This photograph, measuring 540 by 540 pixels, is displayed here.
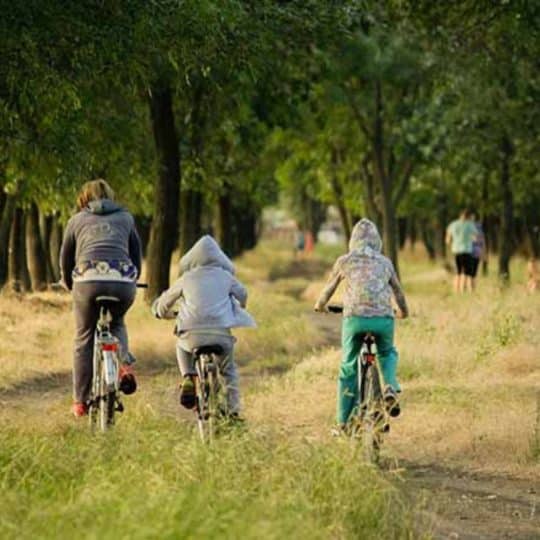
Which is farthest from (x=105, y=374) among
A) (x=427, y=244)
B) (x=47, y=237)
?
(x=427, y=244)

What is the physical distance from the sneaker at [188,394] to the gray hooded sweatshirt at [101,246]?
92 cm

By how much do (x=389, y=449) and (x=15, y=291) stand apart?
55.1 feet

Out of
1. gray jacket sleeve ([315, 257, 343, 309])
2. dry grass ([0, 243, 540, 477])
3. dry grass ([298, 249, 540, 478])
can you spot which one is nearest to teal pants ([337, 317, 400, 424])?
gray jacket sleeve ([315, 257, 343, 309])

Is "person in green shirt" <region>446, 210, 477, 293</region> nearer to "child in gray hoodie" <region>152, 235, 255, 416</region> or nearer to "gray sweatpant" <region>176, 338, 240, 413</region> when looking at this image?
"child in gray hoodie" <region>152, 235, 255, 416</region>

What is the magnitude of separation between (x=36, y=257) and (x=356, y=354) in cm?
2231

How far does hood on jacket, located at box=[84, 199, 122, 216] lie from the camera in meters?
12.8

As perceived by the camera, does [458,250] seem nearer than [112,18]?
No

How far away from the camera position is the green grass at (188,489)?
7660 mm

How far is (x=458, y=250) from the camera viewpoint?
31906 mm

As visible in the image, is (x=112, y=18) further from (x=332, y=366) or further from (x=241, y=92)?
(x=241, y=92)

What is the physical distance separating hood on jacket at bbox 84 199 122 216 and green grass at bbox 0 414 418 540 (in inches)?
92.6

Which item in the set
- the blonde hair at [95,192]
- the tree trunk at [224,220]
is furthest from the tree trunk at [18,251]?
the blonde hair at [95,192]

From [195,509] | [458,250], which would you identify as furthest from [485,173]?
[195,509]

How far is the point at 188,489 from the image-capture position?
8461 mm
